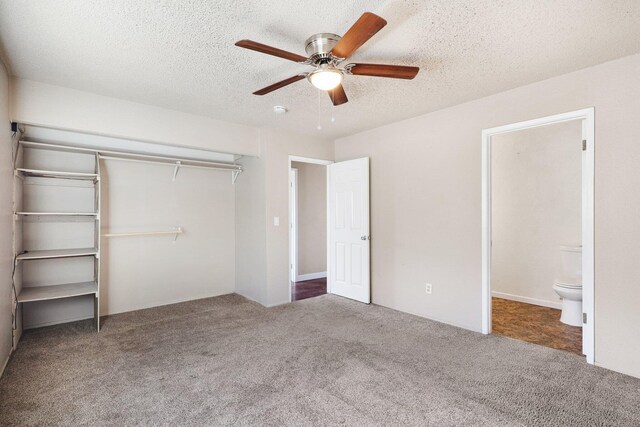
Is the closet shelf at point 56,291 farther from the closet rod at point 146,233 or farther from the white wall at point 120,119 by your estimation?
the white wall at point 120,119

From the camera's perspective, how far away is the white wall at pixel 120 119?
2902 mm

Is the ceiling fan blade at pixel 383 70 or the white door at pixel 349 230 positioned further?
the white door at pixel 349 230

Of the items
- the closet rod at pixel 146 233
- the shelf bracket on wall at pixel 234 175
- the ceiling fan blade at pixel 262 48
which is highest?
the ceiling fan blade at pixel 262 48

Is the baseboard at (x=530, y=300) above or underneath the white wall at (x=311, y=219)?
underneath

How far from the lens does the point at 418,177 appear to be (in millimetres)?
3898

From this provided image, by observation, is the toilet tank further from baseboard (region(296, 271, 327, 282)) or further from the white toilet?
baseboard (region(296, 271, 327, 282))

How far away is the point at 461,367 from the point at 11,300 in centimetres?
392

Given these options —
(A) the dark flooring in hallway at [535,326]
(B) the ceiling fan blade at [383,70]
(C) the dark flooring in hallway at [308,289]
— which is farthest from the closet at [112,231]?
(A) the dark flooring in hallway at [535,326]

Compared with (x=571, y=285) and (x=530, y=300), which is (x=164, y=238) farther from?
(x=530, y=300)

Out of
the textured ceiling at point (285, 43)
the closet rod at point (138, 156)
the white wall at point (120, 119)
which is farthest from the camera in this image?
the closet rod at point (138, 156)

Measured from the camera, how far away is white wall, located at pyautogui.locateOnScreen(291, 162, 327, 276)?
239 inches

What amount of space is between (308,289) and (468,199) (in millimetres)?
2968

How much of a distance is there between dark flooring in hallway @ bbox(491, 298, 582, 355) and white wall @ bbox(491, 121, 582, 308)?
0.37m

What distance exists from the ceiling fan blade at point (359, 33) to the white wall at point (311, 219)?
13.5 ft
